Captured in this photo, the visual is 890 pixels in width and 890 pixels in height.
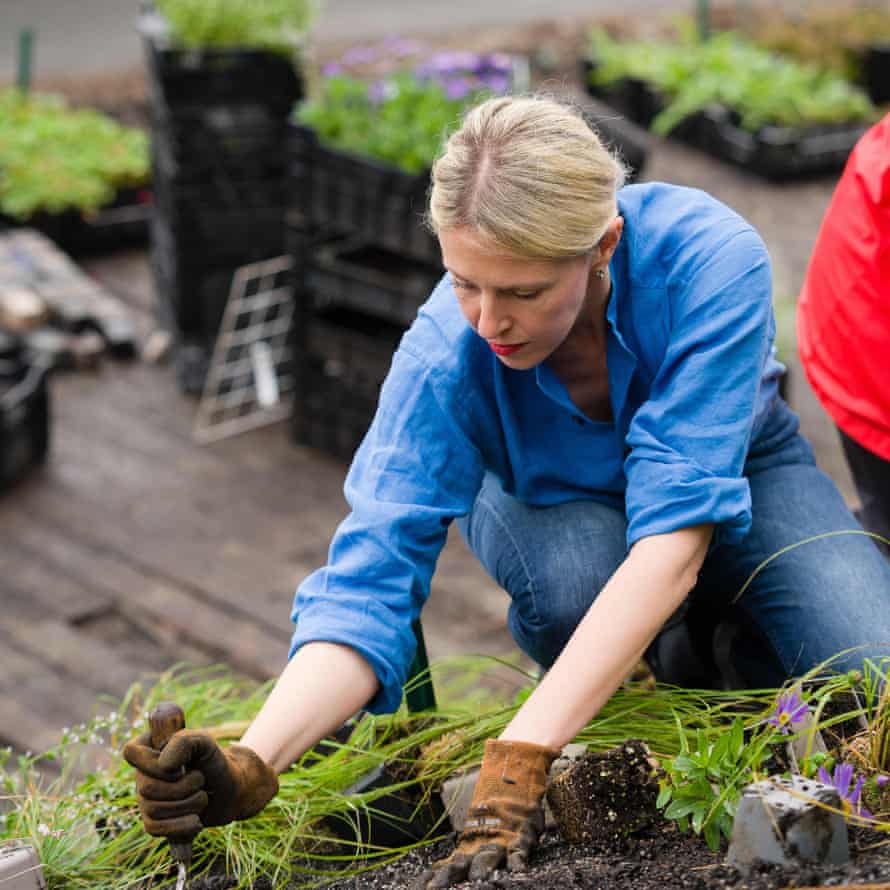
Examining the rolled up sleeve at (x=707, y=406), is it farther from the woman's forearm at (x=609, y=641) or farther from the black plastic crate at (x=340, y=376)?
the black plastic crate at (x=340, y=376)

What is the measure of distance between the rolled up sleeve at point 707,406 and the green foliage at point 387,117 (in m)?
2.08

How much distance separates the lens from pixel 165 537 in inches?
162

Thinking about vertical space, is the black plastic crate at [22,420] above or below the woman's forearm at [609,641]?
below

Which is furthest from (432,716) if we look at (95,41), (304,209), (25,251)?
(95,41)

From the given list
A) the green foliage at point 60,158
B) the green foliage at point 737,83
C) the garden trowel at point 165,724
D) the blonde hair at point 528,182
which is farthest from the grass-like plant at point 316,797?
the green foliage at point 737,83

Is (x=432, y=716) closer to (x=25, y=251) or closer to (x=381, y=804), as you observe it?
(x=381, y=804)

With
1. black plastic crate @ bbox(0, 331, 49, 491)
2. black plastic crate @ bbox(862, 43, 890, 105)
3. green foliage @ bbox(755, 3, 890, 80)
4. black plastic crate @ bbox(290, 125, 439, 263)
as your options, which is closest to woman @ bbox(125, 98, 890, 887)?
black plastic crate @ bbox(290, 125, 439, 263)

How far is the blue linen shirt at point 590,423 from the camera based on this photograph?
72.4 inches

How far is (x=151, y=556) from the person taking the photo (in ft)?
13.2

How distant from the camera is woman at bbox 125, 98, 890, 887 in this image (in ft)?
5.62

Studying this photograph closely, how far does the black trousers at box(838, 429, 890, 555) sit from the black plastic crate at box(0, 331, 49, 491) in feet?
9.06

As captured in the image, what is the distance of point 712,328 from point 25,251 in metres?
4.28

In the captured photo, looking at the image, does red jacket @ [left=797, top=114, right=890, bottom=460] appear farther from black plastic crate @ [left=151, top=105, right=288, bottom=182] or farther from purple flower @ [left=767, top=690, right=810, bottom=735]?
black plastic crate @ [left=151, top=105, right=288, bottom=182]

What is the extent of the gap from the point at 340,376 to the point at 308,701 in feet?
8.97
